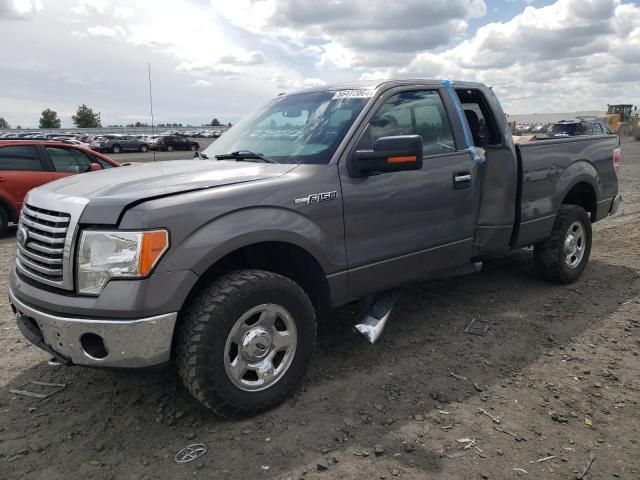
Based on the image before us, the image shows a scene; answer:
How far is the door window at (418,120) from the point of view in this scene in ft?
12.1

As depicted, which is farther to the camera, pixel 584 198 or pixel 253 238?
pixel 584 198

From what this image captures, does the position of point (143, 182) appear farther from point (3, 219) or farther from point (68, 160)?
point (68, 160)

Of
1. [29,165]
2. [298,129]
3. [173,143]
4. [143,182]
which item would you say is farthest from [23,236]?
[173,143]

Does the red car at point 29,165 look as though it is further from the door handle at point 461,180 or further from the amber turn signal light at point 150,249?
the amber turn signal light at point 150,249

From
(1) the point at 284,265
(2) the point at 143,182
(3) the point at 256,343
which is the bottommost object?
(3) the point at 256,343

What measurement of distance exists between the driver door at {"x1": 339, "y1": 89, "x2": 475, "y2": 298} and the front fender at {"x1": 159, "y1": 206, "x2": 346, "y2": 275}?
183mm

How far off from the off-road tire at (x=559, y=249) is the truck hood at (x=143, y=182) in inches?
120

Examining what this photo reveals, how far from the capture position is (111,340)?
2555 mm

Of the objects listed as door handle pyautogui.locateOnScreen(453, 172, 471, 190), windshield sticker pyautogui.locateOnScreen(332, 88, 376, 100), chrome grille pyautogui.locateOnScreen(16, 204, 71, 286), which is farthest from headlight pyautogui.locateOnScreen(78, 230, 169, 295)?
door handle pyautogui.locateOnScreen(453, 172, 471, 190)

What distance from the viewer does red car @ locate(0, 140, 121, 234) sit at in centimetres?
855

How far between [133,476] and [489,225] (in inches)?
125

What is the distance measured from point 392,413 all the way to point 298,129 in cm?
199

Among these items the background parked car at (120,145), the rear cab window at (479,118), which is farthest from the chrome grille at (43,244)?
the background parked car at (120,145)

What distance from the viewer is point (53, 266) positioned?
2.71 m
